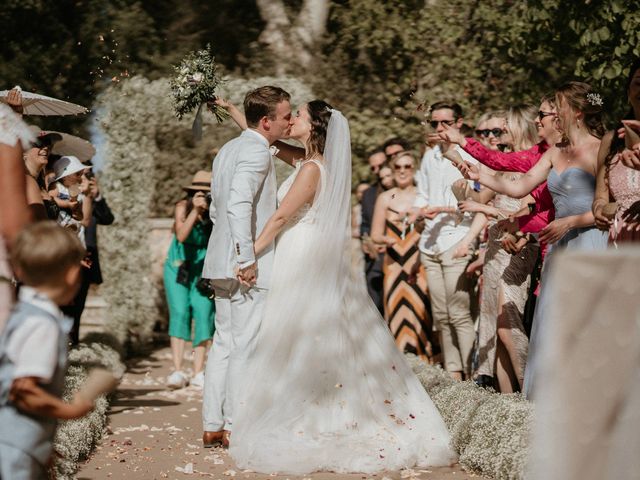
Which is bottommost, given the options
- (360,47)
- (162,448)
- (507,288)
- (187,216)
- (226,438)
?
(162,448)

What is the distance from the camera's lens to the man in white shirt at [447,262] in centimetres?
784

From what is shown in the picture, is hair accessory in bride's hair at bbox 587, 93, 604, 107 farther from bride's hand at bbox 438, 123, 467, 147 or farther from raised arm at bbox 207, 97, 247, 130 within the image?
raised arm at bbox 207, 97, 247, 130

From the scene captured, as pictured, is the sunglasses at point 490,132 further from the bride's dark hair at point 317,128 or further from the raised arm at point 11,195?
the raised arm at point 11,195

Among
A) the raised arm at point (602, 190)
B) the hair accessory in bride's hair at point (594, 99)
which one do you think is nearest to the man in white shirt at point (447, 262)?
the hair accessory in bride's hair at point (594, 99)

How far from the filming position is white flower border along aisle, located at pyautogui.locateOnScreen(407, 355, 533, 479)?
4891 millimetres

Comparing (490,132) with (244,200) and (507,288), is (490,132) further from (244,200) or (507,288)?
(244,200)

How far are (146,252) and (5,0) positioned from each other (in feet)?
18.7

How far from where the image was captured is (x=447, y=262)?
25.8 ft

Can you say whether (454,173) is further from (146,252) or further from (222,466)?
(146,252)

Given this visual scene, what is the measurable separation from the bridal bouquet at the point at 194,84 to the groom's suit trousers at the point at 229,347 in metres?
1.29

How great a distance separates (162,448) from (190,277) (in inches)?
145

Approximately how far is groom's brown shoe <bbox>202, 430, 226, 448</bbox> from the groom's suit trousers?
0.09 feet

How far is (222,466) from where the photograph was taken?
5641 millimetres

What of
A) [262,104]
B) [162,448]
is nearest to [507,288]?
[262,104]
